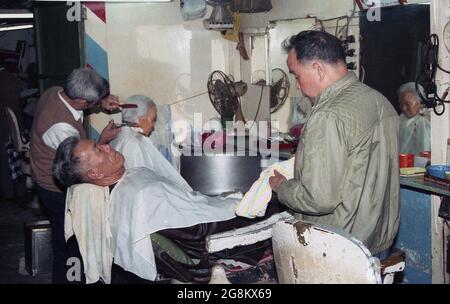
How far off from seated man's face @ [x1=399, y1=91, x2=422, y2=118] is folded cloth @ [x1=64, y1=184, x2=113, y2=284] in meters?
1.84

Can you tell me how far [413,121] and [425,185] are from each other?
21.7 inches

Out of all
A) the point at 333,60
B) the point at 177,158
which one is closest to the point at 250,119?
the point at 177,158

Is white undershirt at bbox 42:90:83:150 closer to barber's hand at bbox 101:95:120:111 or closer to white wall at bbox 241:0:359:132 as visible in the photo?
barber's hand at bbox 101:95:120:111

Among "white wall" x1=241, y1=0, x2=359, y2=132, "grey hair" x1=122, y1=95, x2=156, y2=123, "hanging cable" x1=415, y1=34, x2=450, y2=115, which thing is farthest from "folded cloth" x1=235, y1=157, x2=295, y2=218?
"white wall" x1=241, y1=0, x2=359, y2=132

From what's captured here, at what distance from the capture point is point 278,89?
456cm

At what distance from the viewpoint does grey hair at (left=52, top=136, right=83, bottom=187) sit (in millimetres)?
2510

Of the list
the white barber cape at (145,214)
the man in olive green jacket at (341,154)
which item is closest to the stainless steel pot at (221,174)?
the white barber cape at (145,214)

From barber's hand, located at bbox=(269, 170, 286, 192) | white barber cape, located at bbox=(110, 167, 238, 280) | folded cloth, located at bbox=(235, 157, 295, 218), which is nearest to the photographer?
barber's hand, located at bbox=(269, 170, 286, 192)

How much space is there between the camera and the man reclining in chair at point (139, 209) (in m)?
2.40

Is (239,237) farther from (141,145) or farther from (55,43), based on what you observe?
(55,43)

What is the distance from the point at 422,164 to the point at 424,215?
32cm

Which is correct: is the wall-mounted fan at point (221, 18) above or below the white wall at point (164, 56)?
above

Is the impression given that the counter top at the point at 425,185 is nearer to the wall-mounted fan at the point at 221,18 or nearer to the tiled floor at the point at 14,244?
the wall-mounted fan at the point at 221,18

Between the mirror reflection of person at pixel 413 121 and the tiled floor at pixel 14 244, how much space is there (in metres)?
2.62
